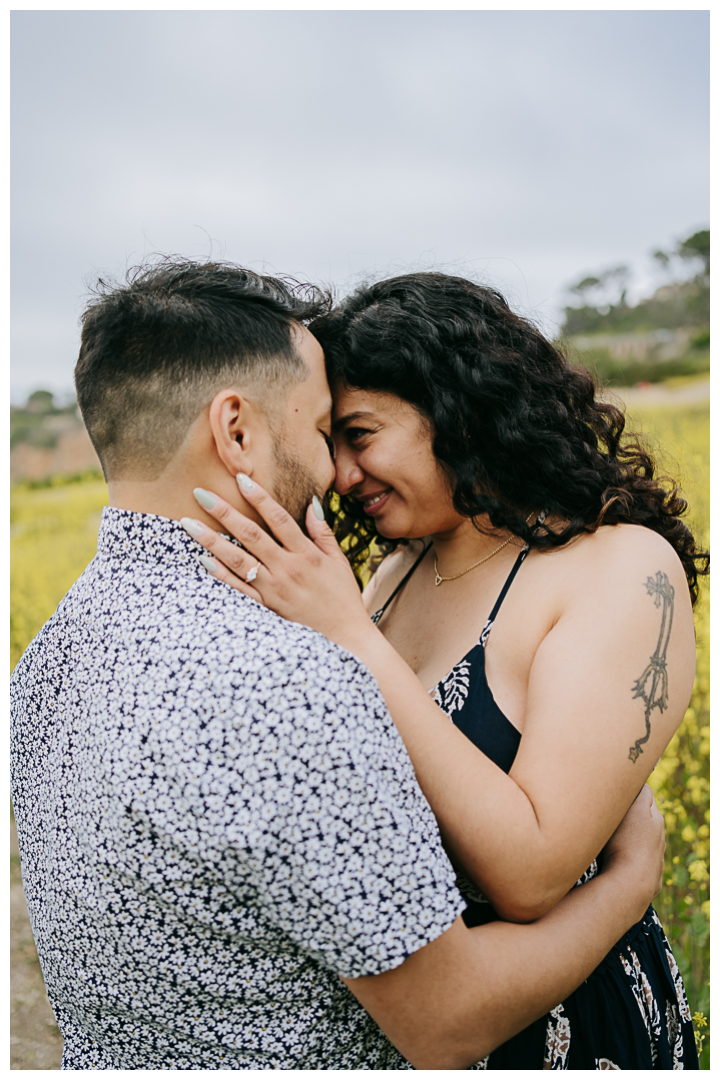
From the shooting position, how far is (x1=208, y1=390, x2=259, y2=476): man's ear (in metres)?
1.52

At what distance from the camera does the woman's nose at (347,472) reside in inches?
87.3

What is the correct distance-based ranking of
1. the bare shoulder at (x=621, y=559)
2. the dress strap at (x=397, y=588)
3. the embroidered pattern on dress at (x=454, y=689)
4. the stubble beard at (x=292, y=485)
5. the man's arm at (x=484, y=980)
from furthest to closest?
1. the dress strap at (x=397, y=588)
2. the embroidered pattern on dress at (x=454, y=689)
3. the bare shoulder at (x=621, y=559)
4. the stubble beard at (x=292, y=485)
5. the man's arm at (x=484, y=980)

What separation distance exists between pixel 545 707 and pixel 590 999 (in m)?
0.83

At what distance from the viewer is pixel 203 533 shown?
1494 millimetres

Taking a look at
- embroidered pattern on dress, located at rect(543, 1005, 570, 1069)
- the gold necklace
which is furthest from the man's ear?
embroidered pattern on dress, located at rect(543, 1005, 570, 1069)

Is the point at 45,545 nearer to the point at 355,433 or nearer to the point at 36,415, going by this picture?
the point at 36,415

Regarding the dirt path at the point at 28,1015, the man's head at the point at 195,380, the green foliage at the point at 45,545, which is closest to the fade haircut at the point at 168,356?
the man's head at the point at 195,380

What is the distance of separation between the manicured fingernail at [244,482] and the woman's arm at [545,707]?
0.5 inches

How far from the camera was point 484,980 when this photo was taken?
134 cm

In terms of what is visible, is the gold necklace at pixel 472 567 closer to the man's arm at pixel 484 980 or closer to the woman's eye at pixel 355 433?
the woman's eye at pixel 355 433

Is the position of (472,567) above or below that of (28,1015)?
above

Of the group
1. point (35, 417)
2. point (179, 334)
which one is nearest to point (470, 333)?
point (179, 334)

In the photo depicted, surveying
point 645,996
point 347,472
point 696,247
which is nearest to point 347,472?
point 347,472

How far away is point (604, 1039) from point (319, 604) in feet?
4.37
